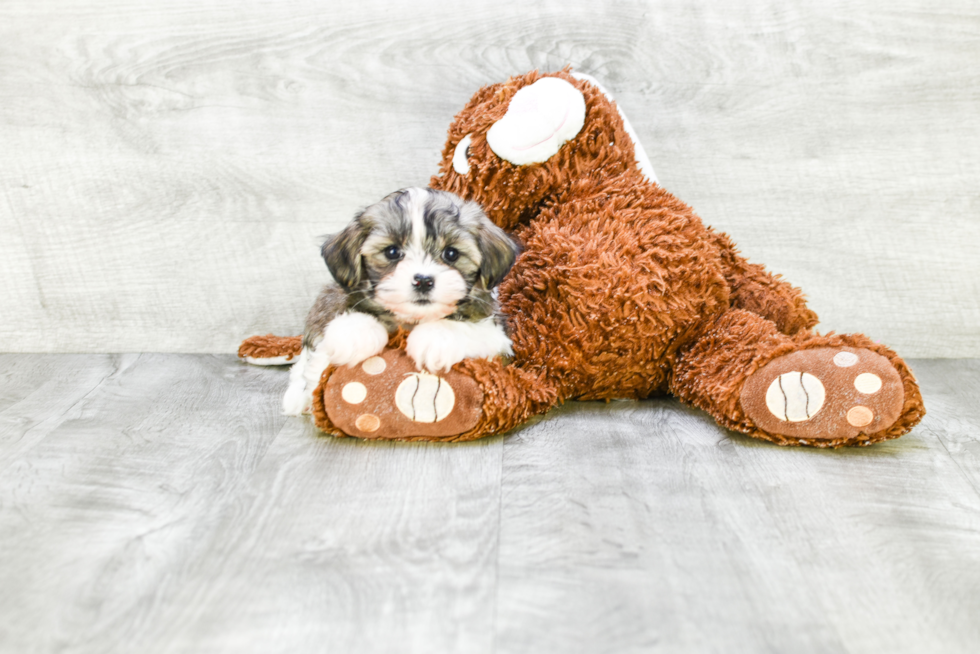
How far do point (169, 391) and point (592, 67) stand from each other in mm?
1451

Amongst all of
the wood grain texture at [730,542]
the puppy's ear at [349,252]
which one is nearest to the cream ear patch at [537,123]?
the puppy's ear at [349,252]

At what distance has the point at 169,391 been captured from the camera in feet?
6.40

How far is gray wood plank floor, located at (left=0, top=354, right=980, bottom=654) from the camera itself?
0.97 meters

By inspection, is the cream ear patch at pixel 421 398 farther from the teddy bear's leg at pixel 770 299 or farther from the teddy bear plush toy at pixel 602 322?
the teddy bear's leg at pixel 770 299

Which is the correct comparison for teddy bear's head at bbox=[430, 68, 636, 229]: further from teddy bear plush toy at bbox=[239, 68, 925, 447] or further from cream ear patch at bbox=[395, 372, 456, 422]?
cream ear patch at bbox=[395, 372, 456, 422]

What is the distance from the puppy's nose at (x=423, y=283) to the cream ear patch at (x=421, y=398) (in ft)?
0.59

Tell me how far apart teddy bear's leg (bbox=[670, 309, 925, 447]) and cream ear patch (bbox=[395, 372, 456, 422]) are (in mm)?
578

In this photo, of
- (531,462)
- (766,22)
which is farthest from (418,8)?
(531,462)

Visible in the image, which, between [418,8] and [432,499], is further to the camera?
[418,8]

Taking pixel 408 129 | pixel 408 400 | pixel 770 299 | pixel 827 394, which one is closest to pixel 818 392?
pixel 827 394

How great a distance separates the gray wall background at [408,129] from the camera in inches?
85.8

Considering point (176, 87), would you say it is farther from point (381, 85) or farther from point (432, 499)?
point (432, 499)

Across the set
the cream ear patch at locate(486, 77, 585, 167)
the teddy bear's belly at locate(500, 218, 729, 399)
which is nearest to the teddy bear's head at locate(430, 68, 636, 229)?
the cream ear patch at locate(486, 77, 585, 167)

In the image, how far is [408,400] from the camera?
1513 millimetres
